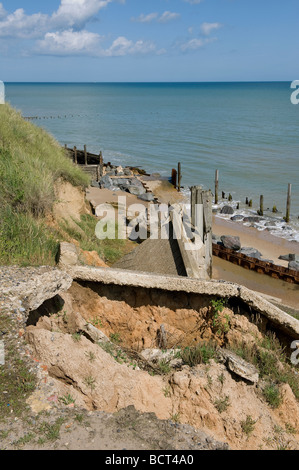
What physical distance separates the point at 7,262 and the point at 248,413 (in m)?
4.41

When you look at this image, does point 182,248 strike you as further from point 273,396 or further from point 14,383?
point 14,383

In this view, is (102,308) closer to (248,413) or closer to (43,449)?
(248,413)

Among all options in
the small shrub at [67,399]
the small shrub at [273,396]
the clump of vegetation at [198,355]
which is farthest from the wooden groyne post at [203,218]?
the small shrub at [67,399]

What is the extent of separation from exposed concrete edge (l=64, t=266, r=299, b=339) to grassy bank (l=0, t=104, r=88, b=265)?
0.82m

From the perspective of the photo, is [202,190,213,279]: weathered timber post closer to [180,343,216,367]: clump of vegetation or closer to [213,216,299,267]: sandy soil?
[180,343,216,367]: clump of vegetation

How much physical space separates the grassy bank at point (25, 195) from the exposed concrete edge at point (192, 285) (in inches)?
32.4

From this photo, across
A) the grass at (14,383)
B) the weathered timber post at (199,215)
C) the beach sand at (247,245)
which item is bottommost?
the beach sand at (247,245)

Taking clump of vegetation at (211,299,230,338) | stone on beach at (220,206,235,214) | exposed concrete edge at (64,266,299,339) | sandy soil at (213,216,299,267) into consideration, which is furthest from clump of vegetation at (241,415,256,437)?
stone on beach at (220,206,235,214)

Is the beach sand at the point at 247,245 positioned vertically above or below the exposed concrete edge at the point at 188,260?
below

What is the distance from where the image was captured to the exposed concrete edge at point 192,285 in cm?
666

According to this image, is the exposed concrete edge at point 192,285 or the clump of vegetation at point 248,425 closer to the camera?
the clump of vegetation at point 248,425

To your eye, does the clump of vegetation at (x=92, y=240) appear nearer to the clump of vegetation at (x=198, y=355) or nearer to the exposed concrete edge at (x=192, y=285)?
the exposed concrete edge at (x=192, y=285)

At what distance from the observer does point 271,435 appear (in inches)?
209
